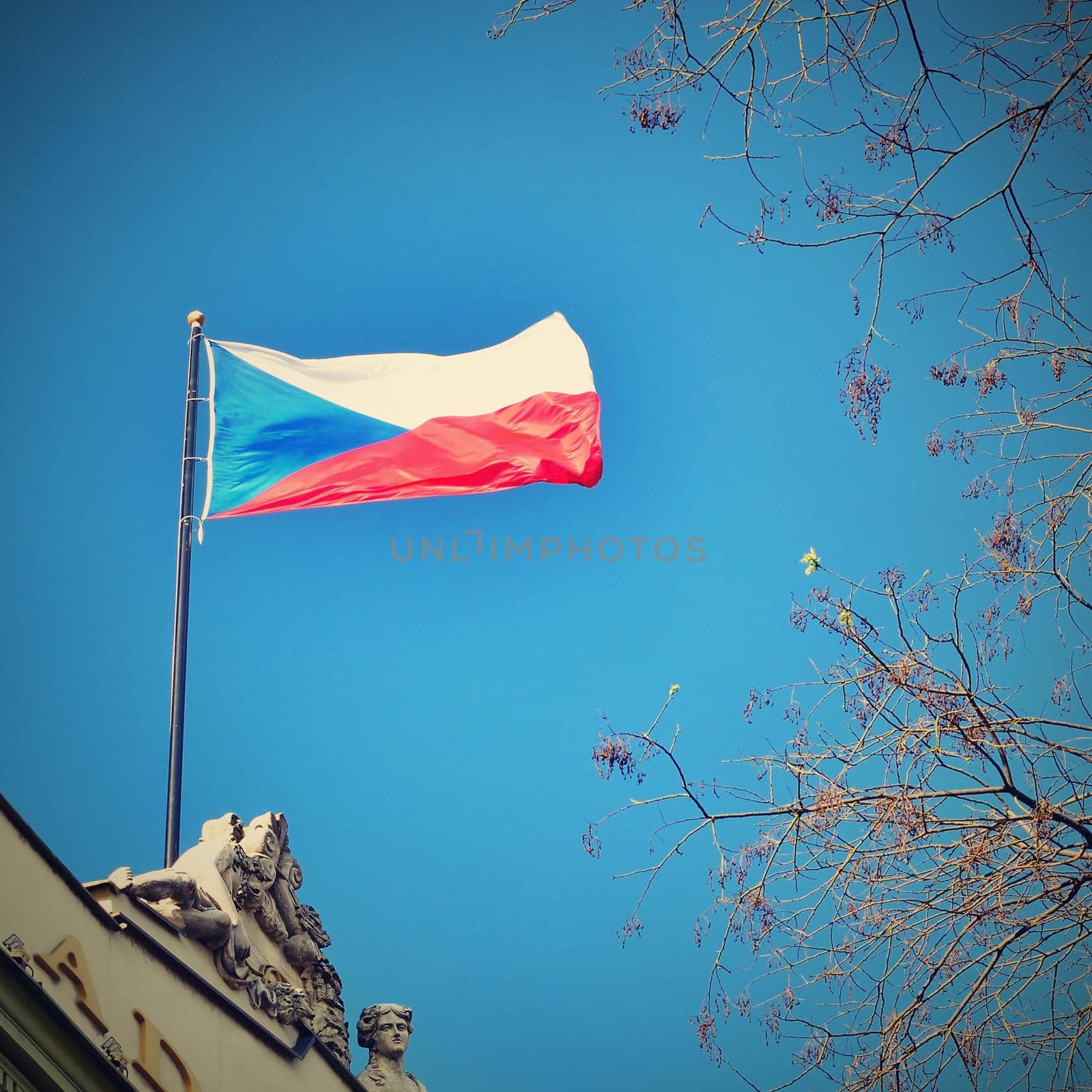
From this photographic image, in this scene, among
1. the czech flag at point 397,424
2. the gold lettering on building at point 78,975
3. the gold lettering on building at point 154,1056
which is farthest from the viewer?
the czech flag at point 397,424

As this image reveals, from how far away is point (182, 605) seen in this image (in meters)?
13.9

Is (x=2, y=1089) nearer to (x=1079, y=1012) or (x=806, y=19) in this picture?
(x=1079, y=1012)

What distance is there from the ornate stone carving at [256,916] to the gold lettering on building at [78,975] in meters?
0.85

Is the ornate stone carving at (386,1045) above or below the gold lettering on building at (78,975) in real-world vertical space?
above

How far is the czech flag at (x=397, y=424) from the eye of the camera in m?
16.1

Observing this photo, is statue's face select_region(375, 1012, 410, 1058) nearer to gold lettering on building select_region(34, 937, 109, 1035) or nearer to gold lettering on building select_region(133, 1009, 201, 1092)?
gold lettering on building select_region(133, 1009, 201, 1092)

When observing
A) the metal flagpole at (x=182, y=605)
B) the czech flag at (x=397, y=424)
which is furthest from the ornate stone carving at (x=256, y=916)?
the czech flag at (x=397, y=424)

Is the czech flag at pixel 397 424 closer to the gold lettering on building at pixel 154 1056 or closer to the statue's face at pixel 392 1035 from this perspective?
the statue's face at pixel 392 1035

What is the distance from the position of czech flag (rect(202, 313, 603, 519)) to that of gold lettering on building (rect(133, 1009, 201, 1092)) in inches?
237

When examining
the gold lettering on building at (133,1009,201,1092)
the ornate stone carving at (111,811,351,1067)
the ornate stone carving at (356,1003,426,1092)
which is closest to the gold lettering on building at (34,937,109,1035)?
the gold lettering on building at (133,1009,201,1092)

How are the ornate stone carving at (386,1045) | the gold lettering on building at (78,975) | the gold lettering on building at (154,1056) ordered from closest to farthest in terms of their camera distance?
1. the gold lettering on building at (78,975)
2. the gold lettering on building at (154,1056)
3. the ornate stone carving at (386,1045)

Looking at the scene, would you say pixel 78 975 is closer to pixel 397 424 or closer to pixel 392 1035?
pixel 392 1035

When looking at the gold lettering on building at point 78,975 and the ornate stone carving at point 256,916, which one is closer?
the gold lettering on building at point 78,975

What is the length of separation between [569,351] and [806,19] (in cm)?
1122
